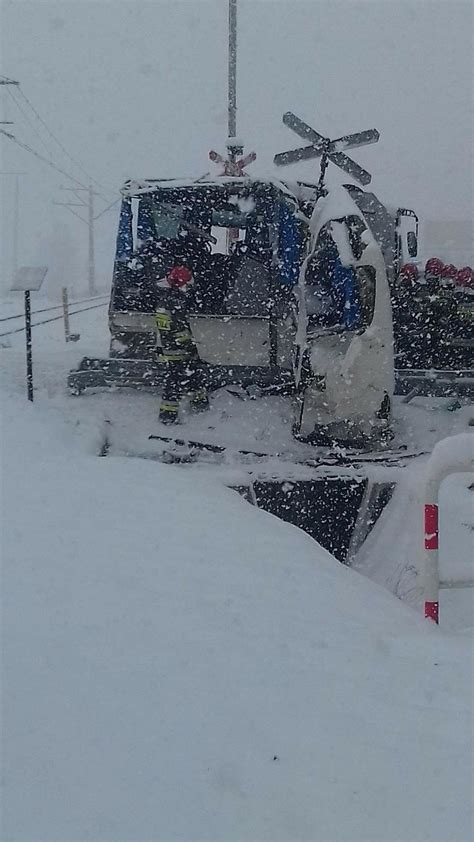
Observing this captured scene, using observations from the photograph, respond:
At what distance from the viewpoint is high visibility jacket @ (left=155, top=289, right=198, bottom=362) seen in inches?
274

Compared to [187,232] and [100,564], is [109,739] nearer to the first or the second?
[100,564]

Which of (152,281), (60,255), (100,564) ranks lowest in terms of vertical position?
(100,564)

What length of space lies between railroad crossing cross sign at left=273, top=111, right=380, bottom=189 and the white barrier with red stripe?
6.32 metres

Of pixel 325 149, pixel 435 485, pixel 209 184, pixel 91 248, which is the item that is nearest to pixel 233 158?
pixel 325 149

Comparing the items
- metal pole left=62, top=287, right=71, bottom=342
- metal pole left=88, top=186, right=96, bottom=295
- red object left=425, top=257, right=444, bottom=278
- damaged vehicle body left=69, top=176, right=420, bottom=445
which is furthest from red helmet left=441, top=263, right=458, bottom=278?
metal pole left=88, top=186, right=96, bottom=295

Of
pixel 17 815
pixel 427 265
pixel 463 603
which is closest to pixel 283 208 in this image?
pixel 427 265

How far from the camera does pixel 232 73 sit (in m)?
15.3

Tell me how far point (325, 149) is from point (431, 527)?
7.35 meters

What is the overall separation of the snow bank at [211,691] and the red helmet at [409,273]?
603 centimetres

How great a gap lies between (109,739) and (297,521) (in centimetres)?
334

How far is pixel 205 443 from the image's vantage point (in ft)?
20.8

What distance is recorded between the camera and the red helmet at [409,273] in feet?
Result: 31.4

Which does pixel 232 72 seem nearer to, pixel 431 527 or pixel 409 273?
pixel 409 273

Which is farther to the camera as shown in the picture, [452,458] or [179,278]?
[179,278]
